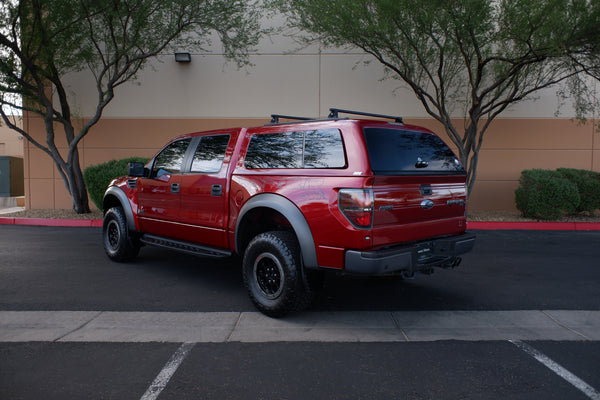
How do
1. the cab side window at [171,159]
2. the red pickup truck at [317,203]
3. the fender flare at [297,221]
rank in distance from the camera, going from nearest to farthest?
the red pickup truck at [317,203]
the fender flare at [297,221]
the cab side window at [171,159]

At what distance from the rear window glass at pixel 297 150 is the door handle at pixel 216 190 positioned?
1.39 ft

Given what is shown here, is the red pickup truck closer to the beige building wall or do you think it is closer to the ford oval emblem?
the ford oval emblem

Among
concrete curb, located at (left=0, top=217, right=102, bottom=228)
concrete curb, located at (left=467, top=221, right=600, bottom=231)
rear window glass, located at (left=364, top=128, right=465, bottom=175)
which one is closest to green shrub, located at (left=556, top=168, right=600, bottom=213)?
concrete curb, located at (left=467, top=221, right=600, bottom=231)

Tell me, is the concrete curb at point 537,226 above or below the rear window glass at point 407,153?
below

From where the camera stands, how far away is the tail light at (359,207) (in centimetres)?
363

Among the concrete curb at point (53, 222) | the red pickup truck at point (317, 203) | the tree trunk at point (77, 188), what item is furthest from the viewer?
the tree trunk at point (77, 188)

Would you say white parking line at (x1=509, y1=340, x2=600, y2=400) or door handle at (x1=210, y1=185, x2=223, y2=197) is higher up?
door handle at (x1=210, y1=185, x2=223, y2=197)

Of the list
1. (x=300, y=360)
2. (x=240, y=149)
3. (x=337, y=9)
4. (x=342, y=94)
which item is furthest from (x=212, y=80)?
(x=300, y=360)

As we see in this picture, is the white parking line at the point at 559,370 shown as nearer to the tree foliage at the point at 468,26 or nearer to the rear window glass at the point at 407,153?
the rear window glass at the point at 407,153

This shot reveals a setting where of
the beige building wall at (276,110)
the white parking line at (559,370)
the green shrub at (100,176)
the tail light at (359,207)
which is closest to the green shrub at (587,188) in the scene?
the beige building wall at (276,110)

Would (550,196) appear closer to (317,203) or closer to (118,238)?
(317,203)

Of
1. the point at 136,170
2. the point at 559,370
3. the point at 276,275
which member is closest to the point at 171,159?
the point at 136,170

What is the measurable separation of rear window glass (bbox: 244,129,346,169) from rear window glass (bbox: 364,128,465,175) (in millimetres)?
A: 322

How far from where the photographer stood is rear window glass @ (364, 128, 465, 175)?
3.96 metres
